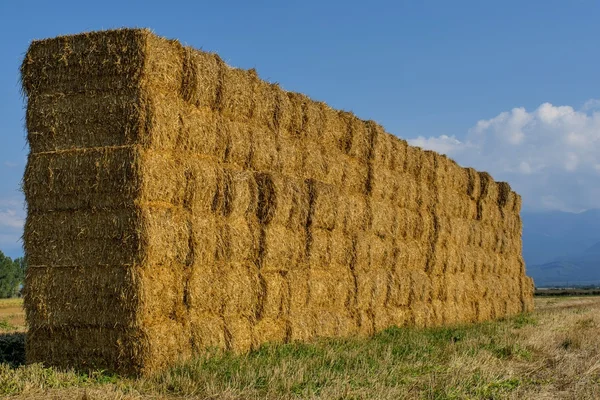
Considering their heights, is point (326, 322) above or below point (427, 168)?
below

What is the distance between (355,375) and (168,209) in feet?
12.3

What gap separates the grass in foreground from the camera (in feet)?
31.0

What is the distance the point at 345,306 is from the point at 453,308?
21.2 feet

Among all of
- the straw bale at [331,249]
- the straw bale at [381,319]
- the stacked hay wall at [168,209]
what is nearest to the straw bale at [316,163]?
the stacked hay wall at [168,209]

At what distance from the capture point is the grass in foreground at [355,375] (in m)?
9.44

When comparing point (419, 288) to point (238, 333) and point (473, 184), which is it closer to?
point (473, 184)

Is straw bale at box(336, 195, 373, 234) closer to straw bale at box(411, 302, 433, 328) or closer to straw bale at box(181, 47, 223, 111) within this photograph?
straw bale at box(411, 302, 433, 328)

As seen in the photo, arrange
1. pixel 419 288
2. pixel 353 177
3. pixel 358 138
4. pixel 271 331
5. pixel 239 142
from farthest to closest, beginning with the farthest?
pixel 419 288 < pixel 358 138 < pixel 353 177 < pixel 271 331 < pixel 239 142

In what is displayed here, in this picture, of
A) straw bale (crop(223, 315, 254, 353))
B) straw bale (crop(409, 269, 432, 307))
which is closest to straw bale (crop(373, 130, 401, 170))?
straw bale (crop(409, 269, 432, 307))

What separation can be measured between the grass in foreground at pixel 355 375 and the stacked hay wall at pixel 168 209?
585mm

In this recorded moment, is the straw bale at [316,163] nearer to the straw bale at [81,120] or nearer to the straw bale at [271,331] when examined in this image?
the straw bale at [271,331]

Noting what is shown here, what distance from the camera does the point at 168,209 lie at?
11.1 m

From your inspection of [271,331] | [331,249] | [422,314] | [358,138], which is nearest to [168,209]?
[271,331]

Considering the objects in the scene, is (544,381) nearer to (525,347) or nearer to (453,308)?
(525,347)
